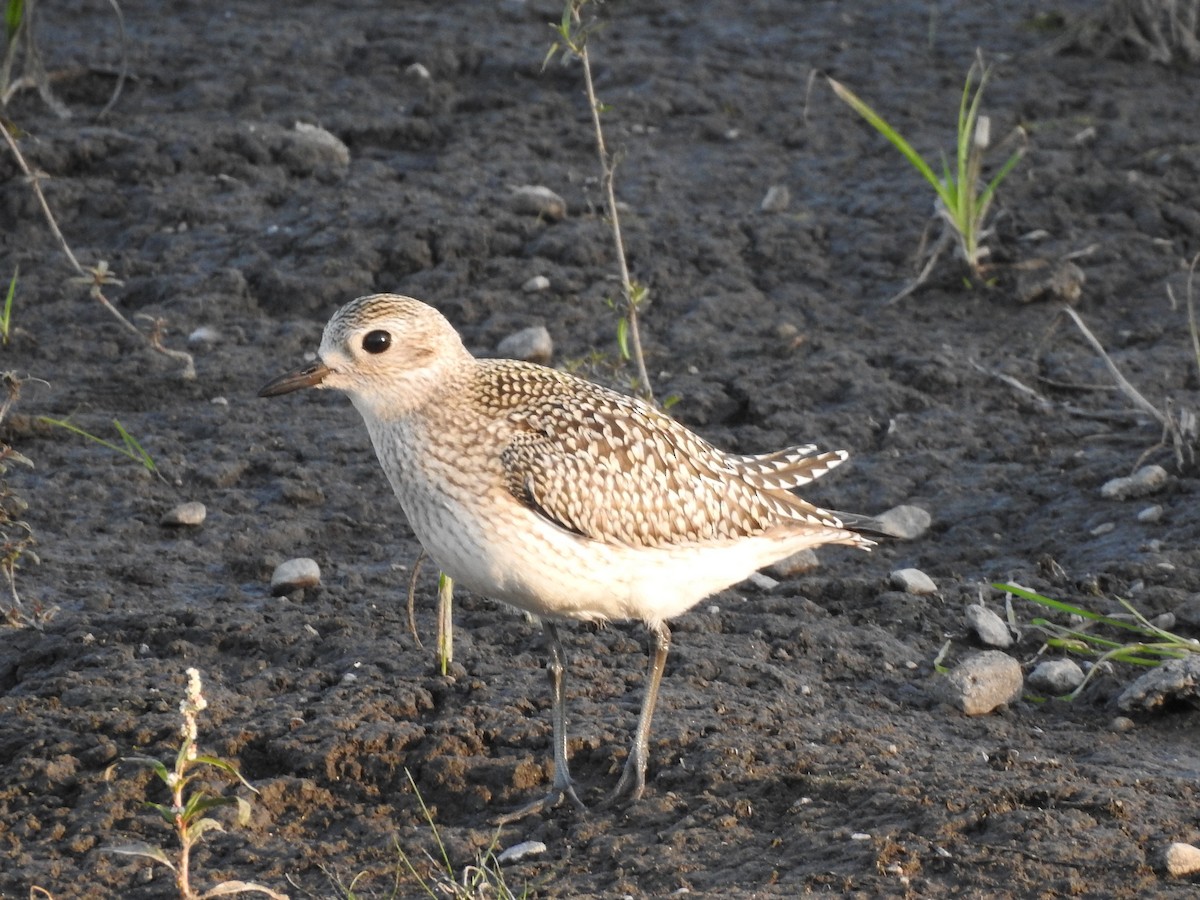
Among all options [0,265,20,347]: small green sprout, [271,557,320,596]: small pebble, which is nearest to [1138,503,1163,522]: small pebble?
[271,557,320,596]: small pebble

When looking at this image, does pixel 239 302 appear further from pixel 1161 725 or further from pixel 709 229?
pixel 1161 725

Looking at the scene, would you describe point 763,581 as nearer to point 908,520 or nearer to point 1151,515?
point 908,520

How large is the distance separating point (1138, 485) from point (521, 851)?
3.36 meters

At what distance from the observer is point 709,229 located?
29.8ft

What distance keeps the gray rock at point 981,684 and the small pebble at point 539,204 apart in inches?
162

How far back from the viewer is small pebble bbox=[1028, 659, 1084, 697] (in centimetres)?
587

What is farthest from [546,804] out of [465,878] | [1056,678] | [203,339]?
[203,339]

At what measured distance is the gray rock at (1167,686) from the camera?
556 cm

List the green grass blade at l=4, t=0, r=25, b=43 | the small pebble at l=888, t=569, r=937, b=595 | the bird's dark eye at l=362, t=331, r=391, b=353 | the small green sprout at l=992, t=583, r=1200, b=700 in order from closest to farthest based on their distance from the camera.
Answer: the bird's dark eye at l=362, t=331, r=391, b=353
the small green sprout at l=992, t=583, r=1200, b=700
the small pebble at l=888, t=569, r=937, b=595
the green grass blade at l=4, t=0, r=25, b=43

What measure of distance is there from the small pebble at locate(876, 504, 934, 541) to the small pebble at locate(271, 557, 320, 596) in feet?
7.54

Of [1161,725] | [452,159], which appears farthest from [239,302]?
[1161,725]

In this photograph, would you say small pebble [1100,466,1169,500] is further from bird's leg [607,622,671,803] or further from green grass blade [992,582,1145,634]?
bird's leg [607,622,671,803]

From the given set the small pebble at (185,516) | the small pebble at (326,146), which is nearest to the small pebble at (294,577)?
the small pebble at (185,516)

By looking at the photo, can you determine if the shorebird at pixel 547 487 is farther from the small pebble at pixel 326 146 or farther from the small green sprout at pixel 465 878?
the small pebble at pixel 326 146
